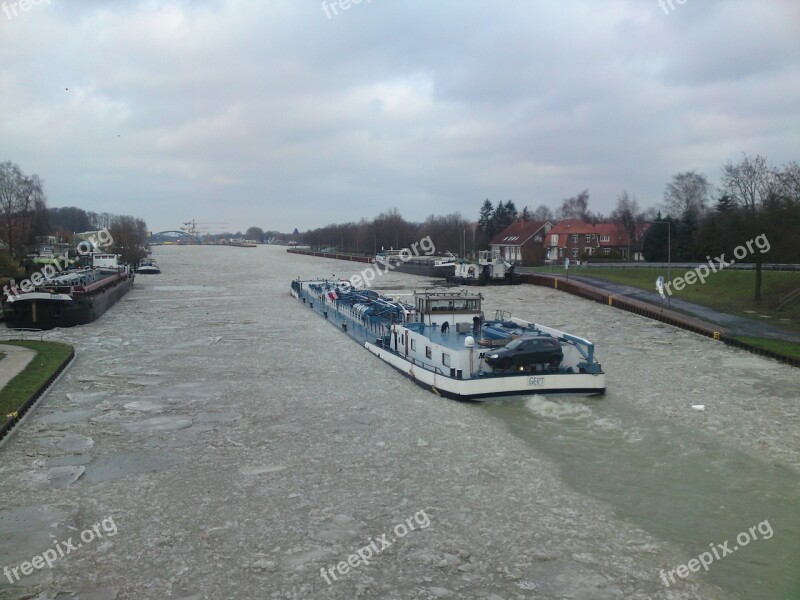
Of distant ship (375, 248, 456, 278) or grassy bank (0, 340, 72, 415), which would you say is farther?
distant ship (375, 248, 456, 278)

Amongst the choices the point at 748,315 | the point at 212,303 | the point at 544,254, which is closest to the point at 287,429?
the point at 748,315

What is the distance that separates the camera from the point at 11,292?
4138 centimetres

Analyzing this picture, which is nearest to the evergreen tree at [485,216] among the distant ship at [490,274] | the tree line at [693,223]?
the tree line at [693,223]

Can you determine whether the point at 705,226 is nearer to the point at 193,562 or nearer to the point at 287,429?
the point at 287,429

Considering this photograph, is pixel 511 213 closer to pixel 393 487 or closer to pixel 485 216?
pixel 485 216

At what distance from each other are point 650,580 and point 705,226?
195 feet

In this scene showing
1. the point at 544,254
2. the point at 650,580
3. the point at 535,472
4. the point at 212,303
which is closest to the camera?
the point at 650,580

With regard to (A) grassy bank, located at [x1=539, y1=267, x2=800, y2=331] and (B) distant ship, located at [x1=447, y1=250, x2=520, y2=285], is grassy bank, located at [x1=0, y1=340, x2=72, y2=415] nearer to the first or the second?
(A) grassy bank, located at [x1=539, y1=267, x2=800, y2=331]

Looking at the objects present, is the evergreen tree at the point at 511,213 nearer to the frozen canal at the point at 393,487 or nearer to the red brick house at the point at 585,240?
the red brick house at the point at 585,240

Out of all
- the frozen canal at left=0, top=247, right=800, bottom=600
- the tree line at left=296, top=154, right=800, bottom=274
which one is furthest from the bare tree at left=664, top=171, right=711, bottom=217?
the frozen canal at left=0, top=247, right=800, bottom=600

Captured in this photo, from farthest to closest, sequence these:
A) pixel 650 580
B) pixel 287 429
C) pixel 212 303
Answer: pixel 212 303
pixel 287 429
pixel 650 580

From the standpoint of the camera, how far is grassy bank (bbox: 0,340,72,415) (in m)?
19.8

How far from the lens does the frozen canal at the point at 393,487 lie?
1097 cm

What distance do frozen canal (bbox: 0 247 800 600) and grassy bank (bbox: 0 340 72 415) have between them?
0.84 metres
